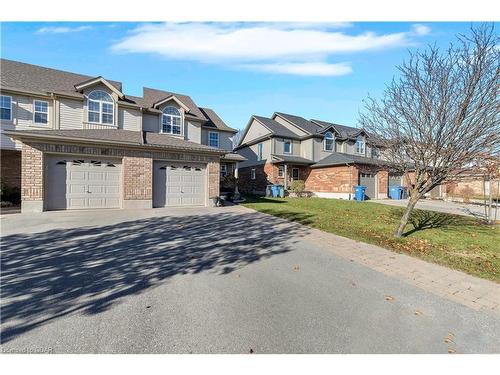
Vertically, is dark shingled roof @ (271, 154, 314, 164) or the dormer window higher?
the dormer window

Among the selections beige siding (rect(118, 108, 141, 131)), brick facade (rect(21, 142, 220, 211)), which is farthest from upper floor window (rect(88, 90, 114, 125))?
brick facade (rect(21, 142, 220, 211))

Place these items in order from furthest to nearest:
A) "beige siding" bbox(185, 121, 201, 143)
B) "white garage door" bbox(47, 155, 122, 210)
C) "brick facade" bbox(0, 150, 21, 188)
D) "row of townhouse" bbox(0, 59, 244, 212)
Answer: "beige siding" bbox(185, 121, 201, 143) < "brick facade" bbox(0, 150, 21, 188) < "white garage door" bbox(47, 155, 122, 210) < "row of townhouse" bbox(0, 59, 244, 212)

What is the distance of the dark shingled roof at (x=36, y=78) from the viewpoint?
47.8 feet

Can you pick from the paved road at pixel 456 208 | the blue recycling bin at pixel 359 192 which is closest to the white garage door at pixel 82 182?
the blue recycling bin at pixel 359 192

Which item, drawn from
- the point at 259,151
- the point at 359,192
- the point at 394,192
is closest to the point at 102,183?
the point at 259,151

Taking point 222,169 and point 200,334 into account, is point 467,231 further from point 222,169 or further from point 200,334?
point 222,169

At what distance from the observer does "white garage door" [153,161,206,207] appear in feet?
43.3

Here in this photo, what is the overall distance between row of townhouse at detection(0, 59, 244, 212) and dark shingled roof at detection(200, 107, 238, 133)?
7.06 feet

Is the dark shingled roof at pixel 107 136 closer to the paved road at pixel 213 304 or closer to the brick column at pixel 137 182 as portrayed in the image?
the brick column at pixel 137 182

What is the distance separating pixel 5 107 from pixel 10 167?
374cm

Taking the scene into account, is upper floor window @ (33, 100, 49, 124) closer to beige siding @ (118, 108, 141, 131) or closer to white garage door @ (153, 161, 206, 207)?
beige siding @ (118, 108, 141, 131)

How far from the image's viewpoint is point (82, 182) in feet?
38.3

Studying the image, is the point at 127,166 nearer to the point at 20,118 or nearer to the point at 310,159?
the point at 20,118

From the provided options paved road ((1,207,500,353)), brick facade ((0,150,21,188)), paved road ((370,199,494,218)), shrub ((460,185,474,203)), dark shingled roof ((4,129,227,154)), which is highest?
dark shingled roof ((4,129,227,154))
